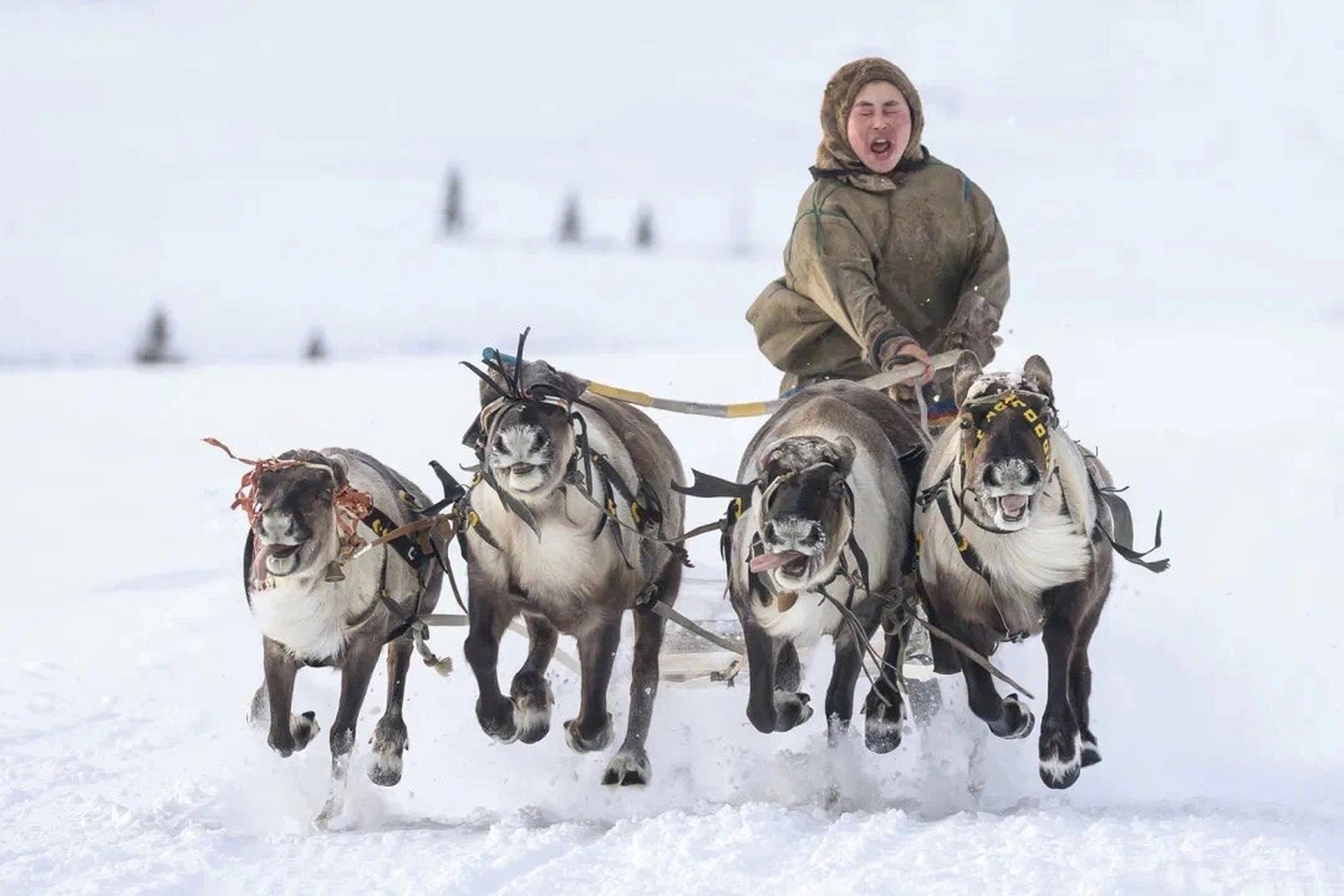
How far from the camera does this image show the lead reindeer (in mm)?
5719

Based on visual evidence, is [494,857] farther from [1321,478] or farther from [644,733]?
[1321,478]

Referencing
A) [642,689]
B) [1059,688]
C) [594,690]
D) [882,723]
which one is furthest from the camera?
[642,689]

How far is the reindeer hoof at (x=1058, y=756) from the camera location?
17.1 feet

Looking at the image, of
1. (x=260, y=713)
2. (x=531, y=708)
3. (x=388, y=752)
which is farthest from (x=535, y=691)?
(x=260, y=713)

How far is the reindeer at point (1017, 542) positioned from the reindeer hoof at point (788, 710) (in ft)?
1.75

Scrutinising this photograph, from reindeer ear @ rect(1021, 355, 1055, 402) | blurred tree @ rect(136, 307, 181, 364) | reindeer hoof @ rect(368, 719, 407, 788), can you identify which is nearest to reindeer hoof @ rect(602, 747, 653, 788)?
reindeer hoof @ rect(368, 719, 407, 788)

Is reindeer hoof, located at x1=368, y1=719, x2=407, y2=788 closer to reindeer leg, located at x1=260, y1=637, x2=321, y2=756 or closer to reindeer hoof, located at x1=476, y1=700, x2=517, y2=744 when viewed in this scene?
reindeer leg, located at x1=260, y1=637, x2=321, y2=756

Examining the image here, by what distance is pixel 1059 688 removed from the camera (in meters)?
5.30

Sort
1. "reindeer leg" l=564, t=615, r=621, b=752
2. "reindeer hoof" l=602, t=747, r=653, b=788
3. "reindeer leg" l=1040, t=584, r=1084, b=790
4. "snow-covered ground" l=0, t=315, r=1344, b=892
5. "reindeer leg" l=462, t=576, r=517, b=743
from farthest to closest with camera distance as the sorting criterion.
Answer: "reindeer hoof" l=602, t=747, r=653, b=788 < "reindeer leg" l=564, t=615, r=621, b=752 < "reindeer leg" l=462, t=576, r=517, b=743 < "reindeer leg" l=1040, t=584, r=1084, b=790 < "snow-covered ground" l=0, t=315, r=1344, b=892

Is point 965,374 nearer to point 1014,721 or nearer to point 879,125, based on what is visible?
point 1014,721

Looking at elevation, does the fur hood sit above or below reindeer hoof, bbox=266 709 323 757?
above

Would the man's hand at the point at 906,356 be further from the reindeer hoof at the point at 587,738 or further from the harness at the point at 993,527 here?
the reindeer hoof at the point at 587,738

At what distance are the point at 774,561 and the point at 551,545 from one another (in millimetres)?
990

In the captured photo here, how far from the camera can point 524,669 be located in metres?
6.11
